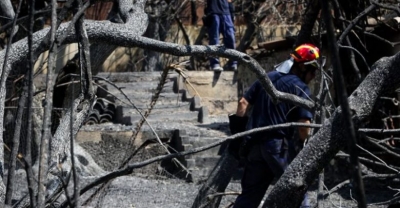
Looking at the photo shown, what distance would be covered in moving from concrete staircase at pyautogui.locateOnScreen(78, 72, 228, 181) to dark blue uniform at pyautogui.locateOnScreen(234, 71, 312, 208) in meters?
3.80

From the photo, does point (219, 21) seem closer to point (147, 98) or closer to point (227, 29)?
point (227, 29)

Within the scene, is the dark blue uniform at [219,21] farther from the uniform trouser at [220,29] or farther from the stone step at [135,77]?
the stone step at [135,77]

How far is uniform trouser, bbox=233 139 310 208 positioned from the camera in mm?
7184

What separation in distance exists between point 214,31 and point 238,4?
235cm

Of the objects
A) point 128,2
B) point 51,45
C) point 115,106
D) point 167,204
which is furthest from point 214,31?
point 51,45

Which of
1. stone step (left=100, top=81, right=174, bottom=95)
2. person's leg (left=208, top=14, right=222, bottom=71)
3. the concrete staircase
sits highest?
person's leg (left=208, top=14, right=222, bottom=71)

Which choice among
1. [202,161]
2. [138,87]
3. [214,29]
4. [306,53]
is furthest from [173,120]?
[306,53]

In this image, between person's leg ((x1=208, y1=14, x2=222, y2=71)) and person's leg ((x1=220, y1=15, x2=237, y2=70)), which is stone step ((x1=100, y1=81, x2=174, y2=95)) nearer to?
person's leg ((x1=208, y1=14, x2=222, y2=71))

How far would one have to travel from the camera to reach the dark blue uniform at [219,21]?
46.6 feet

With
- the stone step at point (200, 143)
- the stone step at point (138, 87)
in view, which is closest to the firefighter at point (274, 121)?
the stone step at point (200, 143)

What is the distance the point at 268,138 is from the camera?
7223 millimetres

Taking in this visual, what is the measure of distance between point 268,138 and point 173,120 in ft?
21.3

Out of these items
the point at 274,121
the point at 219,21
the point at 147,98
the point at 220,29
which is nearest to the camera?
the point at 274,121

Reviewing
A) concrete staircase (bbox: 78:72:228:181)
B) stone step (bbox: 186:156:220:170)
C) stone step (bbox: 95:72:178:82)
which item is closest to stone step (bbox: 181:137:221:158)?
concrete staircase (bbox: 78:72:228:181)
